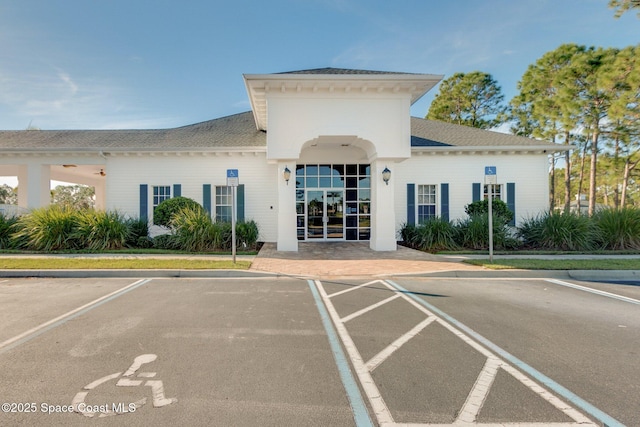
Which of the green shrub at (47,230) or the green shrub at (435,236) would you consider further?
the green shrub at (435,236)

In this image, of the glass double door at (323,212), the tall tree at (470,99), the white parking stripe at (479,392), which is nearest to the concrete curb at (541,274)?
the white parking stripe at (479,392)

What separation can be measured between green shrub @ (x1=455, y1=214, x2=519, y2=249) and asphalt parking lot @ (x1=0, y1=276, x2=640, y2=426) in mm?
6400

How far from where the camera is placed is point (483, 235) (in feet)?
42.4

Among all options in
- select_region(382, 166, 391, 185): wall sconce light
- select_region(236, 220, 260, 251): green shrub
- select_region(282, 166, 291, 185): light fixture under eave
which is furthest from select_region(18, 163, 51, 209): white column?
select_region(382, 166, 391, 185): wall sconce light

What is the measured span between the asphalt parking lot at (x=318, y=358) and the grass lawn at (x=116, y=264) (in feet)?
6.92

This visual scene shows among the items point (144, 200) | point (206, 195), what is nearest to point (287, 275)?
point (206, 195)

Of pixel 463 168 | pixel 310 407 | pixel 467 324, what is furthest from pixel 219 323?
pixel 463 168

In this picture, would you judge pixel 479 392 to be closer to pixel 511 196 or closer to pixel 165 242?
pixel 165 242

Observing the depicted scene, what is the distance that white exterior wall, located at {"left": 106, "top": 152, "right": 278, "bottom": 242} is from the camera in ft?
50.0

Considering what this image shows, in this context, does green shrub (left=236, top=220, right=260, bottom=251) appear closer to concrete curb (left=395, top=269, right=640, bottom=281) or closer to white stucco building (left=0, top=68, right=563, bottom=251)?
white stucco building (left=0, top=68, right=563, bottom=251)

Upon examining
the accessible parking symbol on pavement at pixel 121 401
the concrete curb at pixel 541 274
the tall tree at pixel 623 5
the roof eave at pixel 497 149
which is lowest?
the concrete curb at pixel 541 274

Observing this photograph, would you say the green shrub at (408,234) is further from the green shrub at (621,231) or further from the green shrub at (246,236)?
the green shrub at (621,231)

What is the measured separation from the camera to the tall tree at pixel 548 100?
21.6m

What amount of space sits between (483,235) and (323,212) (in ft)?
23.0
